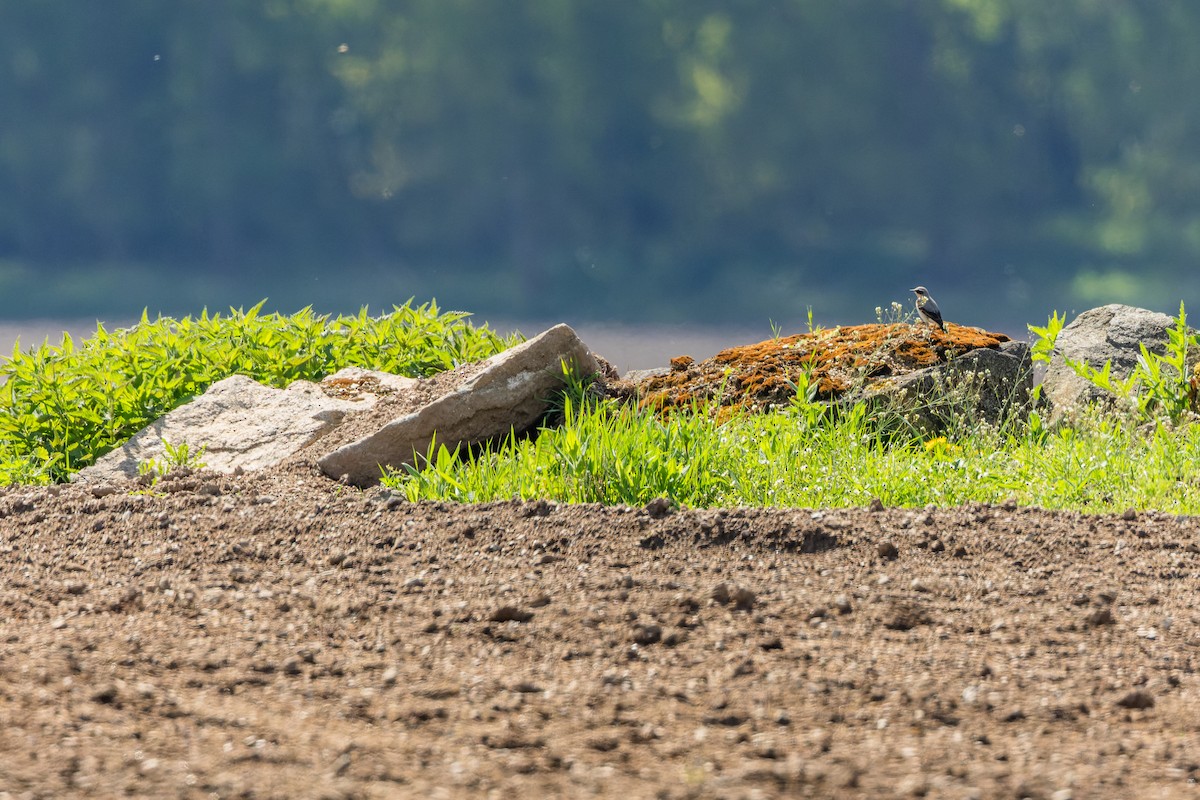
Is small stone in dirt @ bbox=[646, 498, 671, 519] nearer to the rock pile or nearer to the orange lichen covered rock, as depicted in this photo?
the rock pile

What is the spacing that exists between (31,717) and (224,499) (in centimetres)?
276

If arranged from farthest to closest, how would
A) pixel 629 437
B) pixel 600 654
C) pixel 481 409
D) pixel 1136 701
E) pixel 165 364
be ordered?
pixel 165 364
pixel 481 409
pixel 629 437
pixel 600 654
pixel 1136 701

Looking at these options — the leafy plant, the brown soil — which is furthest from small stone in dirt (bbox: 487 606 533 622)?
the leafy plant

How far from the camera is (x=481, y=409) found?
24.0 ft

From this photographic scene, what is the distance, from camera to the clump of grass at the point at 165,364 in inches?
324

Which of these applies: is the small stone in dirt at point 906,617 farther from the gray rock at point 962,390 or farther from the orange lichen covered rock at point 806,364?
the orange lichen covered rock at point 806,364

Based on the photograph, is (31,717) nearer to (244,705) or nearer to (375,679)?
(244,705)

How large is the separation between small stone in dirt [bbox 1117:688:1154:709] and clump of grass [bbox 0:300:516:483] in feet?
23.2

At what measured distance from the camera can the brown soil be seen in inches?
90.4

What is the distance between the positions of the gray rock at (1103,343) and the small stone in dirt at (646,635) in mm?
6970

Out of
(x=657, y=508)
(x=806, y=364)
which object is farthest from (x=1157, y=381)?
(x=657, y=508)

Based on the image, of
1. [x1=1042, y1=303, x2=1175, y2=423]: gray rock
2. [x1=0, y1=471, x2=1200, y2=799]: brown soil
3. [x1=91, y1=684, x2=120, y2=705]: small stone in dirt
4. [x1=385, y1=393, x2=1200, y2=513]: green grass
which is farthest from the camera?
[x1=1042, y1=303, x2=1175, y2=423]: gray rock

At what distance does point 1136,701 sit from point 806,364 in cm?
505

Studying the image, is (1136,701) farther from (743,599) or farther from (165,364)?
(165,364)
